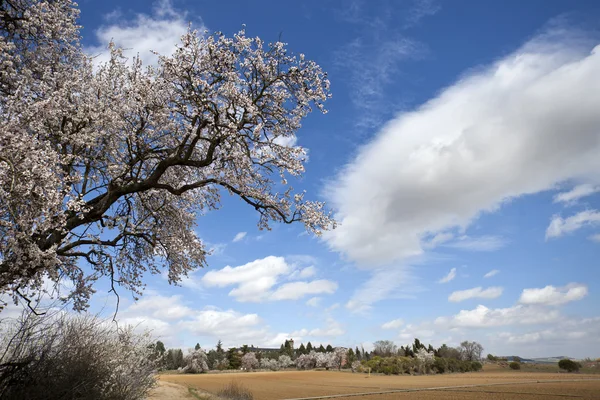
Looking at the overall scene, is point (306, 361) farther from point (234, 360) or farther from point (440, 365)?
point (440, 365)

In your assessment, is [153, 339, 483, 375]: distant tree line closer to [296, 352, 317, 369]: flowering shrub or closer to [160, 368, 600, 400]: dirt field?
[296, 352, 317, 369]: flowering shrub

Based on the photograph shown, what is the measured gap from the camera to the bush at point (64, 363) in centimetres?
767

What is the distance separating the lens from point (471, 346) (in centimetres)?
12788

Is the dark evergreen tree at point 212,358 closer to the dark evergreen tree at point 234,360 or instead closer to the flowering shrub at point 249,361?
the dark evergreen tree at point 234,360

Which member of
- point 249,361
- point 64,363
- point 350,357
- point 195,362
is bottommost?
point 249,361

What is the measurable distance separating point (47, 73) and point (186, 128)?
13.8 feet

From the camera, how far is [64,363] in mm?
8906

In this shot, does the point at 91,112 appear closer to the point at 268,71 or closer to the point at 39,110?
the point at 39,110

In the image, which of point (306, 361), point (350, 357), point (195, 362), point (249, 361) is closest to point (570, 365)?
point (350, 357)

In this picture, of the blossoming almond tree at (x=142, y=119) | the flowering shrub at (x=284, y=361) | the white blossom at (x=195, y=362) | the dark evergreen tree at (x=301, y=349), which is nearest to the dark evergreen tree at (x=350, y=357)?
the dark evergreen tree at (x=301, y=349)

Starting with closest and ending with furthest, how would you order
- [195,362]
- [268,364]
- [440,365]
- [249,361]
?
1. [195,362]
2. [440,365]
3. [249,361]
4. [268,364]

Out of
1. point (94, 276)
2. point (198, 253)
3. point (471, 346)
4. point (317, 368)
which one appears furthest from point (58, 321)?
point (471, 346)

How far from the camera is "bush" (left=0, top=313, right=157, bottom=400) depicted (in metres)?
7.67

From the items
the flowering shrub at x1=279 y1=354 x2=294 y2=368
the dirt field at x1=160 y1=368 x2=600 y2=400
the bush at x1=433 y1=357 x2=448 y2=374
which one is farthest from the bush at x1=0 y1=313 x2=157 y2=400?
the flowering shrub at x1=279 y1=354 x2=294 y2=368
